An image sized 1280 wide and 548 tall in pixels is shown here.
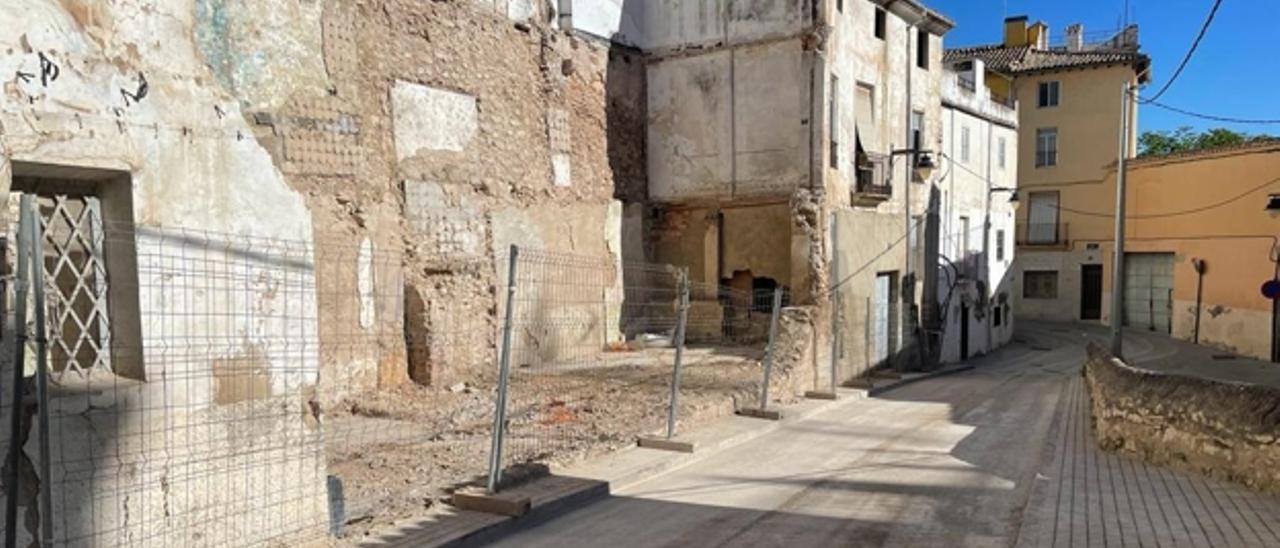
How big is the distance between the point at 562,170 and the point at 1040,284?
1108 inches

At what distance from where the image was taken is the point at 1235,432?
7.93 meters

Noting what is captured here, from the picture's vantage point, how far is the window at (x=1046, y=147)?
36.7 meters

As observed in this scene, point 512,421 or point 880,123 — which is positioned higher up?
point 880,123

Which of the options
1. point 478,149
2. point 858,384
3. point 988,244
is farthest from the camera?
point 988,244

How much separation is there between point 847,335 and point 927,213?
662 centimetres

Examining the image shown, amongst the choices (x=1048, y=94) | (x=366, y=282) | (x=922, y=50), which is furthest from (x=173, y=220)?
(x=1048, y=94)

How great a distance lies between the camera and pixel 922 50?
22.4 meters

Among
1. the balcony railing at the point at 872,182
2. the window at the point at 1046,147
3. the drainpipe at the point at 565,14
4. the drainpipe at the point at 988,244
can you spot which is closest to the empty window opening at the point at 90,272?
the drainpipe at the point at 565,14

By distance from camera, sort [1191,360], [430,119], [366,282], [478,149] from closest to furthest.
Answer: [366,282] → [430,119] → [478,149] → [1191,360]

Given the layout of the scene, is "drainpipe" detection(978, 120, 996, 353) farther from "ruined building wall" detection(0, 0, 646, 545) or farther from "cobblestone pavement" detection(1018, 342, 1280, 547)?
"ruined building wall" detection(0, 0, 646, 545)

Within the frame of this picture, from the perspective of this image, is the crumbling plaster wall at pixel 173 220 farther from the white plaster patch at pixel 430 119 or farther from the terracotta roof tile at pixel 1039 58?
the terracotta roof tile at pixel 1039 58

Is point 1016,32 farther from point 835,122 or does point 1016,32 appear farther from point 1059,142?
point 835,122

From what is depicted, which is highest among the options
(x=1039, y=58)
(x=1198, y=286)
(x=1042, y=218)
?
(x=1039, y=58)

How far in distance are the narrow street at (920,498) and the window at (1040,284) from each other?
27.0 meters
